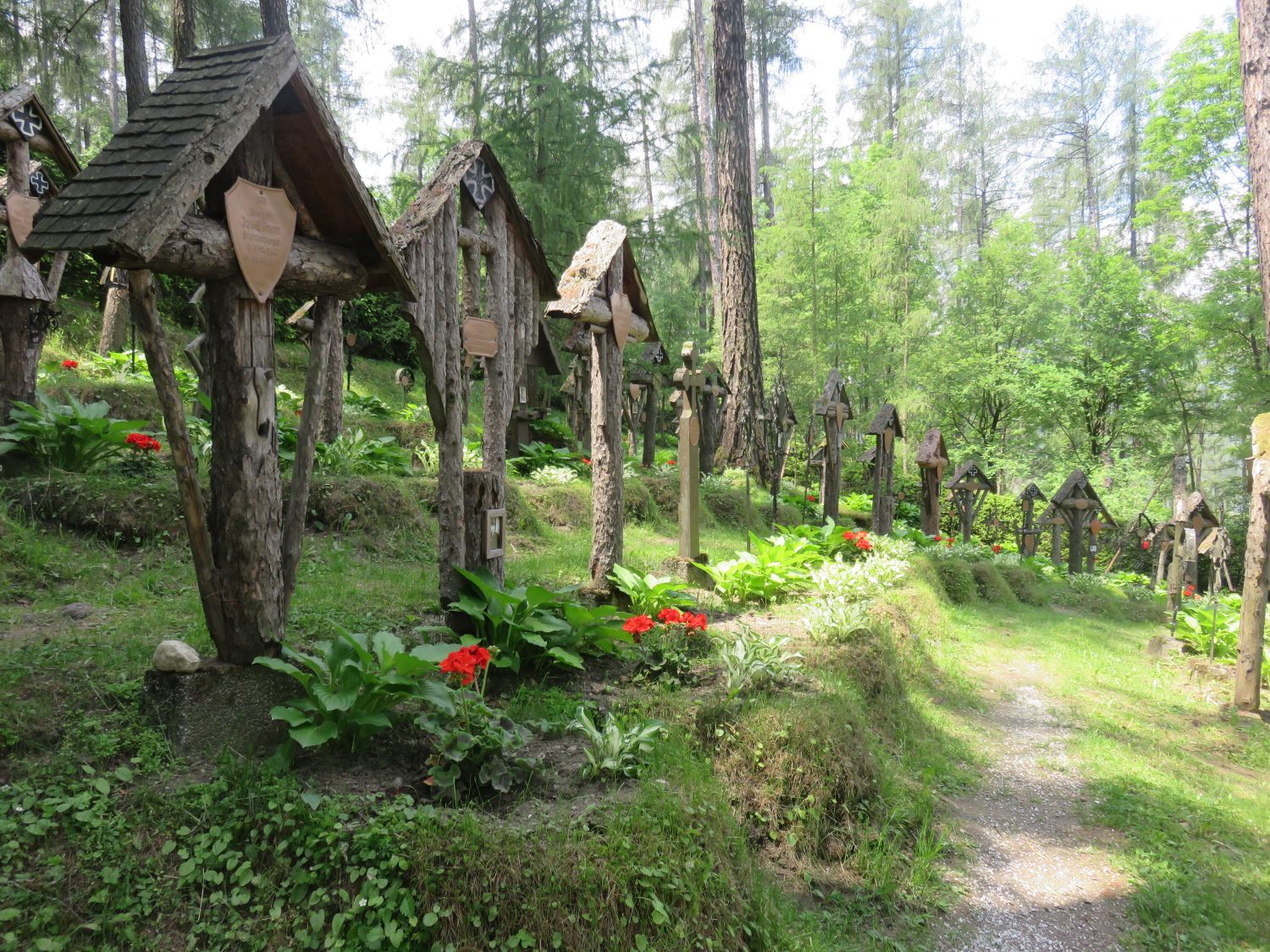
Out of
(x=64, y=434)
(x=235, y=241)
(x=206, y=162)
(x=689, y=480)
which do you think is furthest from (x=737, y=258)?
(x=206, y=162)

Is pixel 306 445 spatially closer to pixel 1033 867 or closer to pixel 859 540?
pixel 1033 867

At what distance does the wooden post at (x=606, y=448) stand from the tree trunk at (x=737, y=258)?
6771mm

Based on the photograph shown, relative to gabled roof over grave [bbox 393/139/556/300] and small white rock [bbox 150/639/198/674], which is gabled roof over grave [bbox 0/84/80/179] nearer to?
gabled roof over grave [bbox 393/139/556/300]

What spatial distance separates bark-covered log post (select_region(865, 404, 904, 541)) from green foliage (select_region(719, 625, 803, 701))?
6710 millimetres

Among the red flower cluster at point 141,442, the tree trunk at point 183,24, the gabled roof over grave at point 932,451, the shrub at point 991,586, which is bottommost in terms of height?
the shrub at point 991,586

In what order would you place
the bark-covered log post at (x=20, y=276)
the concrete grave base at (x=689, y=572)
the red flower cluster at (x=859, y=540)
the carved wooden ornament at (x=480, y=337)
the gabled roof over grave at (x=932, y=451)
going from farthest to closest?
the gabled roof over grave at (x=932, y=451), the red flower cluster at (x=859, y=540), the concrete grave base at (x=689, y=572), the bark-covered log post at (x=20, y=276), the carved wooden ornament at (x=480, y=337)

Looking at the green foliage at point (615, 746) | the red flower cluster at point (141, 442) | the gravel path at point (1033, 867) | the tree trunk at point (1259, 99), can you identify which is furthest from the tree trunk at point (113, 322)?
the tree trunk at point (1259, 99)

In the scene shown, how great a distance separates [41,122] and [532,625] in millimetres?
7174

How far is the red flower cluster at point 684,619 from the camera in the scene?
192 inches

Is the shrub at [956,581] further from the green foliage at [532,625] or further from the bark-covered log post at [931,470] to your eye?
the green foliage at [532,625]

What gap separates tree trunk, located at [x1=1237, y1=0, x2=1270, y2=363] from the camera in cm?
648

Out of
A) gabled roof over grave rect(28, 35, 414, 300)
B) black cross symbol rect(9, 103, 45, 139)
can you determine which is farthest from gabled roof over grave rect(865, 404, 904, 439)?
black cross symbol rect(9, 103, 45, 139)

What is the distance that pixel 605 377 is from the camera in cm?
612

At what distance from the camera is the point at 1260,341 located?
16.6 metres
